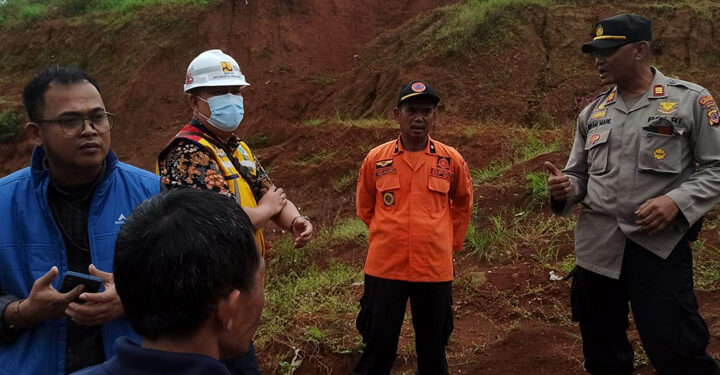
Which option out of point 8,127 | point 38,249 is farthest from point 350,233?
point 8,127

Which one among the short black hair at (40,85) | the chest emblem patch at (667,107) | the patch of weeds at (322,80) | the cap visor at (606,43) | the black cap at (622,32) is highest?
the short black hair at (40,85)

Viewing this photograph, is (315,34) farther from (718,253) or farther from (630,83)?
(630,83)

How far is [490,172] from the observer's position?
798cm

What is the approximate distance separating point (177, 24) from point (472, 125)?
9.12 m

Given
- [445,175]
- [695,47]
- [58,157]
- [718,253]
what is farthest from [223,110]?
[695,47]

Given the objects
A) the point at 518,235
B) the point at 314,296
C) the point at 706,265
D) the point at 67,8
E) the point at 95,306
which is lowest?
the point at 314,296

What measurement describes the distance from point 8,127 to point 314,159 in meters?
8.72

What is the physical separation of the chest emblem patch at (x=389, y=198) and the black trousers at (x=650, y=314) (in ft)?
3.74

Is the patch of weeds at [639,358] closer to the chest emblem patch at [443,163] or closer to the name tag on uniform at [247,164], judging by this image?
the chest emblem patch at [443,163]

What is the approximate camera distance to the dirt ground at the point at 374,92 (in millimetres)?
4824

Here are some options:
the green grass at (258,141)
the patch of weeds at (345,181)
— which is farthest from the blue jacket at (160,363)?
the green grass at (258,141)

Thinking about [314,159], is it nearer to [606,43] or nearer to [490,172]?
[490,172]

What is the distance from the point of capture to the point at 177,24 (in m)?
15.7

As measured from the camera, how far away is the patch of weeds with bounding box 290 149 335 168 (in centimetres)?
1048
